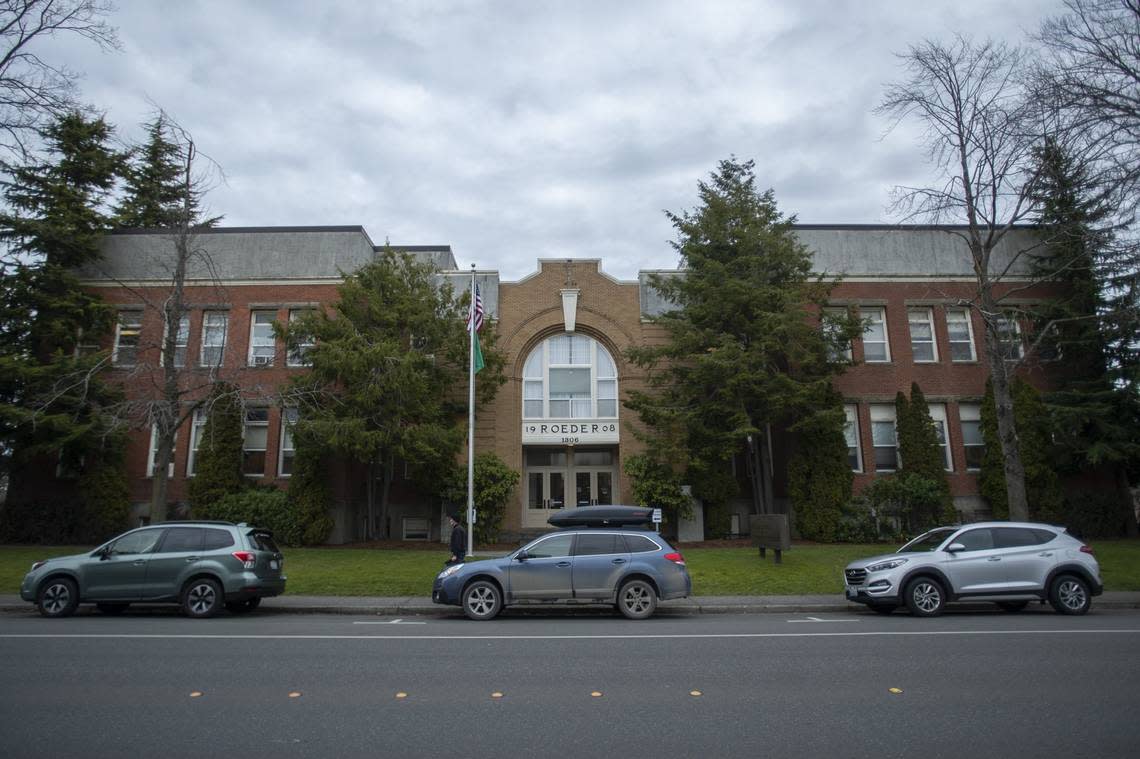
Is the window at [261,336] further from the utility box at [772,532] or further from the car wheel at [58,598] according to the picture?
the utility box at [772,532]

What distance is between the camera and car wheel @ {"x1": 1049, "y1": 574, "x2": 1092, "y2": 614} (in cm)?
1240

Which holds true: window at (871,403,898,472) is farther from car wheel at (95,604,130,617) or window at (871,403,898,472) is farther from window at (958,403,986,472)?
car wheel at (95,604,130,617)

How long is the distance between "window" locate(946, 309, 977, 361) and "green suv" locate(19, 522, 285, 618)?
25.0 meters

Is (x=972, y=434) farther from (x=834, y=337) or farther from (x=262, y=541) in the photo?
(x=262, y=541)

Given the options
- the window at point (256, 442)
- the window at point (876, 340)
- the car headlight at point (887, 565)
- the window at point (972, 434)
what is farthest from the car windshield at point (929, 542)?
the window at point (256, 442)

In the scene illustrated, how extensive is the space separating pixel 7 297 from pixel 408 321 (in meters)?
13.1

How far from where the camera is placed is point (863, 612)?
44.2ft

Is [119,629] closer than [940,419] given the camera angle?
Yes

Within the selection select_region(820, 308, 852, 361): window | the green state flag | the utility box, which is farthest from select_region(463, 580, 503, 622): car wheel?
select_region(820, 308, 852, 361): window

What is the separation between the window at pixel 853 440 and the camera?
2558 centimetres

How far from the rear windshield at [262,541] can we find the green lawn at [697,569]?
1.91 meters

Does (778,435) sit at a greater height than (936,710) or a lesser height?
greater

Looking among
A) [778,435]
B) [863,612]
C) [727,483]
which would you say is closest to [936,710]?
[863,612]

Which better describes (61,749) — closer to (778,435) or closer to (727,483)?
(727,483)
